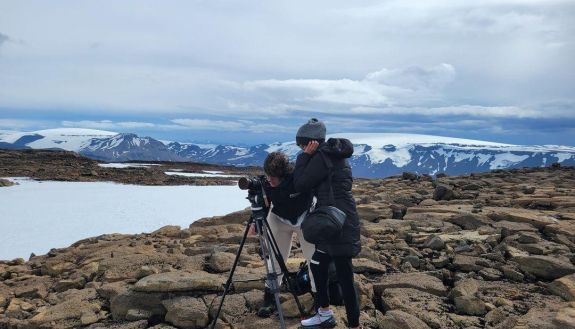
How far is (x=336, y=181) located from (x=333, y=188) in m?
0.11

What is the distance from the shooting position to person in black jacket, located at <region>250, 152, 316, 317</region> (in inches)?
253

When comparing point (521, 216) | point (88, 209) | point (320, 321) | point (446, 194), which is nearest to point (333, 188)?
point (320, 321)

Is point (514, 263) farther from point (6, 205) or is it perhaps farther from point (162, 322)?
point (6, 205)

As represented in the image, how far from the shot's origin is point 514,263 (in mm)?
8898

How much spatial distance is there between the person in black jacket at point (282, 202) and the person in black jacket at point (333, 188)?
0.40 m

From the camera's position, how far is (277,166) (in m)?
6.50

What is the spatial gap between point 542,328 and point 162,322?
Answer: 6.03 metres

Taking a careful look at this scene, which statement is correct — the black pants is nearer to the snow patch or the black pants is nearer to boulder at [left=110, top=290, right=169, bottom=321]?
boulder at [left=110, top=290, right=169, bottom=321]

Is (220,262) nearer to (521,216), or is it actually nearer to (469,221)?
(469,221)

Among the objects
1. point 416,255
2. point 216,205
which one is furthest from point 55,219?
point 416,255

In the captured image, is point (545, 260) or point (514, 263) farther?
point (514, 263)

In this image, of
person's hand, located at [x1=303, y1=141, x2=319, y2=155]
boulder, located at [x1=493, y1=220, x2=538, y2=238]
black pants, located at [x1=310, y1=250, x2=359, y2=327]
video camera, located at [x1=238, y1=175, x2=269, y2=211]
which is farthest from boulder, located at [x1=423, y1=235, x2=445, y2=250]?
person's hand, located at [x1=303, y1=141, x2=319, y2=155]

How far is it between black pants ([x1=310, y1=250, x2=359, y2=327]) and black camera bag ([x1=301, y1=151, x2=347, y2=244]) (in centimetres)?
37

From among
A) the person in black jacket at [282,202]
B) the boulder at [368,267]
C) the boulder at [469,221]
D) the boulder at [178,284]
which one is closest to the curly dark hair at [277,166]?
the person in black jacket at [282,202]
